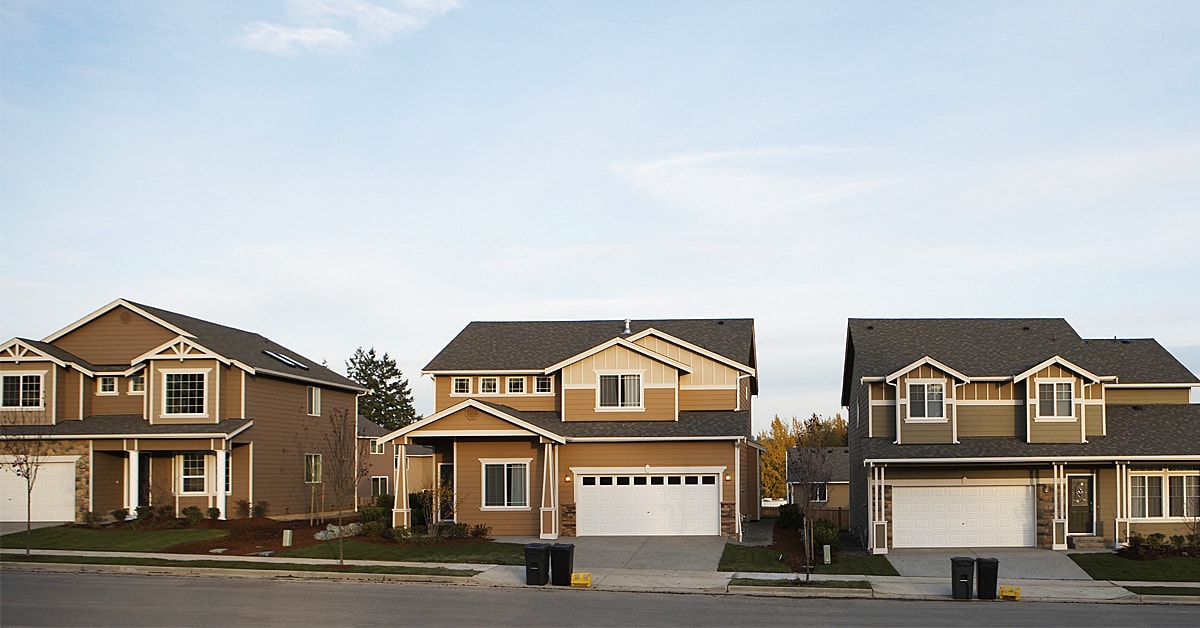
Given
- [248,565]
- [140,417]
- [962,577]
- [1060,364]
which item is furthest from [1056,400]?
[140,417]

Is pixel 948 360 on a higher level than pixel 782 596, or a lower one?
higher

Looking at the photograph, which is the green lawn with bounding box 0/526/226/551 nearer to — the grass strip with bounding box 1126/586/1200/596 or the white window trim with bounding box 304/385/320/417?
the white window trim with bounding box 304/385/320/417

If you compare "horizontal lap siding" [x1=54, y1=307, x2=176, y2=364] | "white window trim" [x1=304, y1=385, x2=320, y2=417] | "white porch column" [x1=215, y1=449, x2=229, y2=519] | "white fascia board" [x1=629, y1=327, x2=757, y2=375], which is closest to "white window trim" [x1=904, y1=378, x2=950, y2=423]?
"white fascia board" [x1=629, y1=327, x2=757, y2=375]

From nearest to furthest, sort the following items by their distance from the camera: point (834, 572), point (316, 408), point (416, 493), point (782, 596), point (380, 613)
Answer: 1. point (380, 613)
2. point (782, 596)
3. point (834, 572)
4. point (416, 493)
5. point (316, 408)

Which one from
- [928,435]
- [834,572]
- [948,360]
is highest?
[948,360]

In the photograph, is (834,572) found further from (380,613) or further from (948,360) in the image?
(380,613)

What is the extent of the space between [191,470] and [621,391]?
15185 millimetres

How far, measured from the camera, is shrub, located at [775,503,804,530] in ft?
125

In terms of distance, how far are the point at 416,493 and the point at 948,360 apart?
57.3 ft

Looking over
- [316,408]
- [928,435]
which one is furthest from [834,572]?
[316,408]

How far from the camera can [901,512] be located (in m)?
33.7

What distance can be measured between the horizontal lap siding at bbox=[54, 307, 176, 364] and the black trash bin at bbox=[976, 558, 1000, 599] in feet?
94.7

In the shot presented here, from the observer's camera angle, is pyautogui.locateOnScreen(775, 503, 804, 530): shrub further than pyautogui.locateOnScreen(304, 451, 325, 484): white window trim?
No

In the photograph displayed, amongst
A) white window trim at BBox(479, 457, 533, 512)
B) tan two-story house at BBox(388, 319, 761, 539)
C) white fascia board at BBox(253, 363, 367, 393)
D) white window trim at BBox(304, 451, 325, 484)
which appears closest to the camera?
tan two-story house at BBox(388, 319, 761, 539)
